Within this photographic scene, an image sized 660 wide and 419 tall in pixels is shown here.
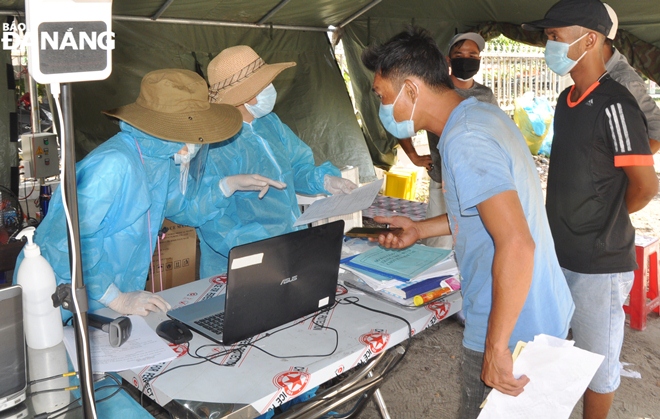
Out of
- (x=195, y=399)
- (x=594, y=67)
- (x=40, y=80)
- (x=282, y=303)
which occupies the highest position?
(x=594, y=67)

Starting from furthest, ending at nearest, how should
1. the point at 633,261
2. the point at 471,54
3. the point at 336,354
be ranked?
the point at 471,54
the point at 633,261
the point at 336,354

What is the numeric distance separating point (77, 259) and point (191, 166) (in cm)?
145

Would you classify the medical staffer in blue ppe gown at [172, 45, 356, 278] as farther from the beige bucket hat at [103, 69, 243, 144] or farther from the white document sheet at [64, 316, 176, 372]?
the white document sheet at [64, 316, 176, 372]

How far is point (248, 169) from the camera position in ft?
8.67

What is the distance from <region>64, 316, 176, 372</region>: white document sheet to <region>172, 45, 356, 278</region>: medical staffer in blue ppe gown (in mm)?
746

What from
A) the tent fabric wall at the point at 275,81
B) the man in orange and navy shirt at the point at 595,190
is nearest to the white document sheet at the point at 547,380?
the man in orange and navy shirt at the point at 595,190

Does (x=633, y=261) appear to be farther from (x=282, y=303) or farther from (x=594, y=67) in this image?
(x=282, y=303)

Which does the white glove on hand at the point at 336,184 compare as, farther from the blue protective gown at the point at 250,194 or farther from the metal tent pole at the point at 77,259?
the metal tent pole at the point at 77,259

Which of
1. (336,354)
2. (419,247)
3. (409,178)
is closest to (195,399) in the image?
(336,354)

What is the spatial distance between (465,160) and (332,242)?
60 cm

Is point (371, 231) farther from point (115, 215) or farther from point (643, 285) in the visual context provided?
point (643, 285)

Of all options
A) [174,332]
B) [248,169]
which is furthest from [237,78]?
[174,332]

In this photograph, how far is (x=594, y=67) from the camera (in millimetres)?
2092

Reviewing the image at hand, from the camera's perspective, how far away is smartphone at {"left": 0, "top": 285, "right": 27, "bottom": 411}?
1.17m
